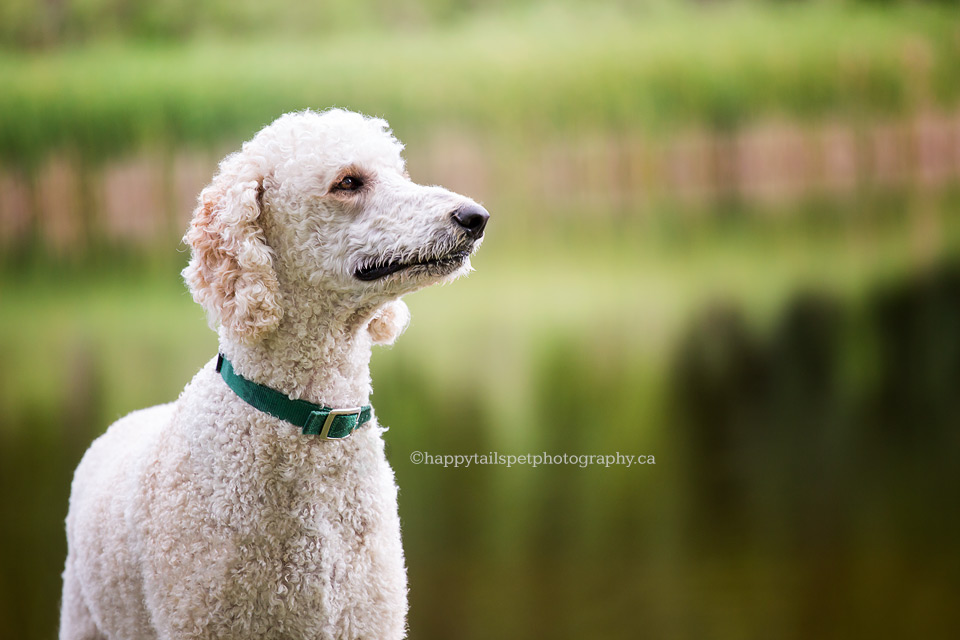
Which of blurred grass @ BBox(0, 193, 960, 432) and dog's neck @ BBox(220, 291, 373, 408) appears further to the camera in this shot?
blurred grass @ BBox(0, 193, 960, 432)

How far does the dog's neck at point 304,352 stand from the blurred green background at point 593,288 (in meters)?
1.99

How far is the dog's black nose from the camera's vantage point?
3.92 ft

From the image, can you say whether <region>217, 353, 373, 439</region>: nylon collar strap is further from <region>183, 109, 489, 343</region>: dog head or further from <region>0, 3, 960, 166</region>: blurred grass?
<region>0, 3, 960, 166</region>: blurred grass

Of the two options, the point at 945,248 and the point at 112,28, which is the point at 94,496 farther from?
the point at 945,248

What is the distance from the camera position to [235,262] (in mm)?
1243

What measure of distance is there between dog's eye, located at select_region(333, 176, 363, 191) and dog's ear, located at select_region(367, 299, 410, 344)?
208mm

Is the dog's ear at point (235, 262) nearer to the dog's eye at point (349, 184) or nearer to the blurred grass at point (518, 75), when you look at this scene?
the dog's eye at point (349, 184)

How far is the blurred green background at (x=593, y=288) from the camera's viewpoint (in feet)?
11.2

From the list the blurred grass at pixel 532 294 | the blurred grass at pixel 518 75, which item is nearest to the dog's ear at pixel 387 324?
the blurred grass at pixel 532 294

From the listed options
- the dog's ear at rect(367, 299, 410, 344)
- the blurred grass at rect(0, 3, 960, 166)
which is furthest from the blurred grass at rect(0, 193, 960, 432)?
the dog's ear at rect(367, 299, 410, 344)

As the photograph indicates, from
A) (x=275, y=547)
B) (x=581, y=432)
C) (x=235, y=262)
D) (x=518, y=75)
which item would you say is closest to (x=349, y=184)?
(x=235, y=262)

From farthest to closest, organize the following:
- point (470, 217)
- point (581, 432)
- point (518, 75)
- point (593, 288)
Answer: point (593, 288)
point (518, 75)
point (581, 432)
point (470, 217)

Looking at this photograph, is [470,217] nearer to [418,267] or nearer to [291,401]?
[418,267]

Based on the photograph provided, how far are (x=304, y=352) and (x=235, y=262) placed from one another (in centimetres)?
16
